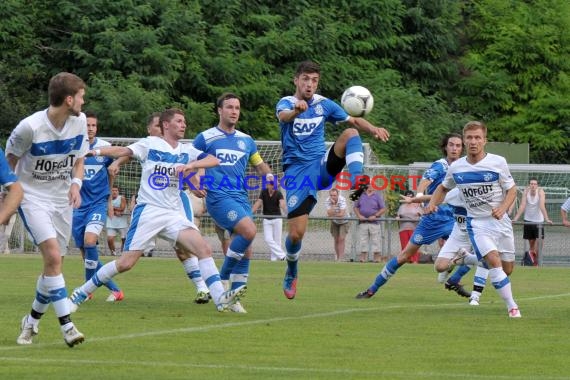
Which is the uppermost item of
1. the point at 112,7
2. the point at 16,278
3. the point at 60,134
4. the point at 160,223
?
the point at 112,7

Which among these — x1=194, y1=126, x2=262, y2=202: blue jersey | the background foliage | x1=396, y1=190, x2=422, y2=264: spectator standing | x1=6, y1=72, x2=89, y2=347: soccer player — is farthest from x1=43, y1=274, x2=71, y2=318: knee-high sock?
the background foliage

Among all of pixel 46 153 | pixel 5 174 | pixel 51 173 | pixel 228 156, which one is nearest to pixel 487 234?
pixel 228 156

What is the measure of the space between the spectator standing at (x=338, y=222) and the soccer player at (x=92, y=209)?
12.0 meters

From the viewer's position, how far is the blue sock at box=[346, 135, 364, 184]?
514 inches

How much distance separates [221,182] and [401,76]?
106 feet

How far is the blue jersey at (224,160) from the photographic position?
1315 centimetres

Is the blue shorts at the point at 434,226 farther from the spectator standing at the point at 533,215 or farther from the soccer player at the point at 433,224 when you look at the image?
the spectator standing at the point at 533,215

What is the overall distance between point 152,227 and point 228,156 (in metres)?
1.35

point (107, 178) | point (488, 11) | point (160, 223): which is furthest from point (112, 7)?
point (160, 223)

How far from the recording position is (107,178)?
48.7 ft

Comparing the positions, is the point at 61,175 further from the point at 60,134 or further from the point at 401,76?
the point at 401,76

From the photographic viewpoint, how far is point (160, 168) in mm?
12719

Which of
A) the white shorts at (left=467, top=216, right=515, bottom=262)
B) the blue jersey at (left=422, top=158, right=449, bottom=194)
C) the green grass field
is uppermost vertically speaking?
the blue jersey at (left=422, top=158, right=449, bottom=194)

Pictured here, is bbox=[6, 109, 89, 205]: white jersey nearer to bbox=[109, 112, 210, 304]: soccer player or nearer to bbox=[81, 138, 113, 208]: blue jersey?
bbox=[109, 112, 210, 304]: soccer player
